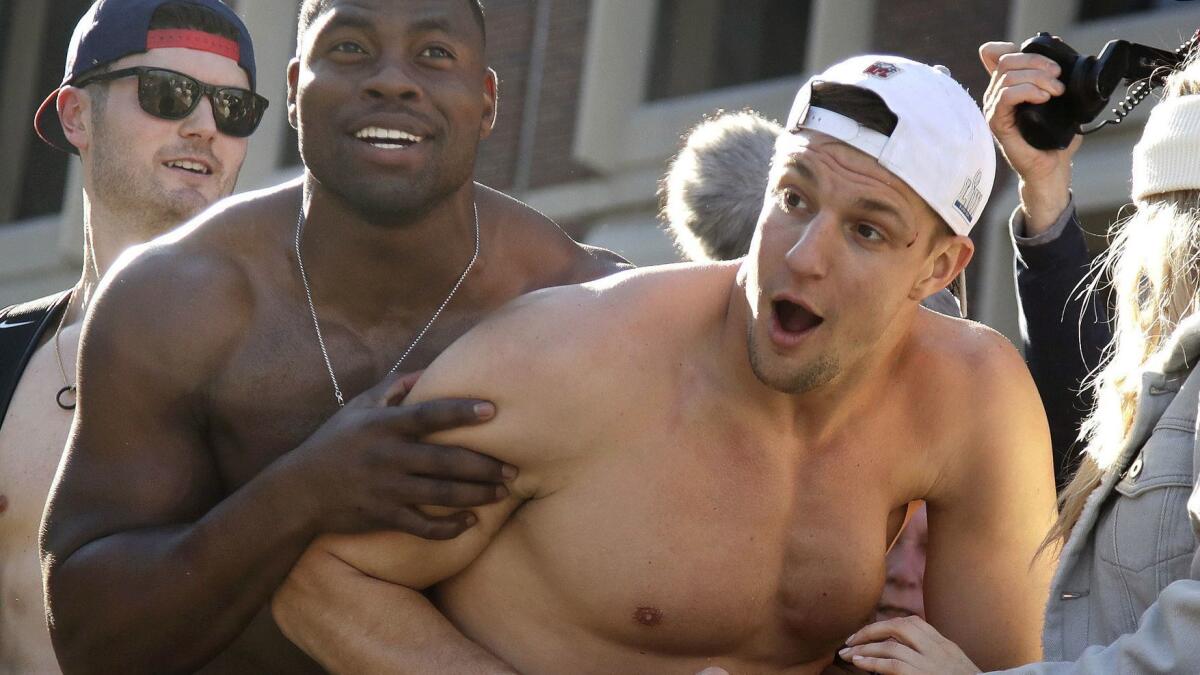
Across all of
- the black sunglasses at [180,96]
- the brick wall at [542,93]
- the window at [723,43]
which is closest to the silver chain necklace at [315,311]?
the black sunglasses at [180,96]

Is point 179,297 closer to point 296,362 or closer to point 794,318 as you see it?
point 296,362

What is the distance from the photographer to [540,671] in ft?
12.0

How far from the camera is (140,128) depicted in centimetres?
524

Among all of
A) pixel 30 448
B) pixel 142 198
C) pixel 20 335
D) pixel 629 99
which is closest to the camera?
pixel 30 448

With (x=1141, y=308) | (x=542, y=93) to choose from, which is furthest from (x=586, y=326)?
(x=542, y=93)

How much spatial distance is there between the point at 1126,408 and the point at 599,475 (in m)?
0.95

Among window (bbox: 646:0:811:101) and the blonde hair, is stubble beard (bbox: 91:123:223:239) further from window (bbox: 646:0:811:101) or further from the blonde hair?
window (bbox: 646:0:811:101)

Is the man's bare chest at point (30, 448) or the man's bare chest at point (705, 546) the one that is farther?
the man's bare chest at point (30, 448)

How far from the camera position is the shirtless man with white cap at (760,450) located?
360cm

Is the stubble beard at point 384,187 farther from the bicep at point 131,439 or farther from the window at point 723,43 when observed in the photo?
the window at point 723,43

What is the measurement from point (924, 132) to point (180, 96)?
234 centimetres

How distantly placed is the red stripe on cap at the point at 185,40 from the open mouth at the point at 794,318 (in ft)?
7.38

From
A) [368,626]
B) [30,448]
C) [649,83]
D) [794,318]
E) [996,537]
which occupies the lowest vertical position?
[649,83]

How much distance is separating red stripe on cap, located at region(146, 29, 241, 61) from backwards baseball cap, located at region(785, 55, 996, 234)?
81.6 inches
